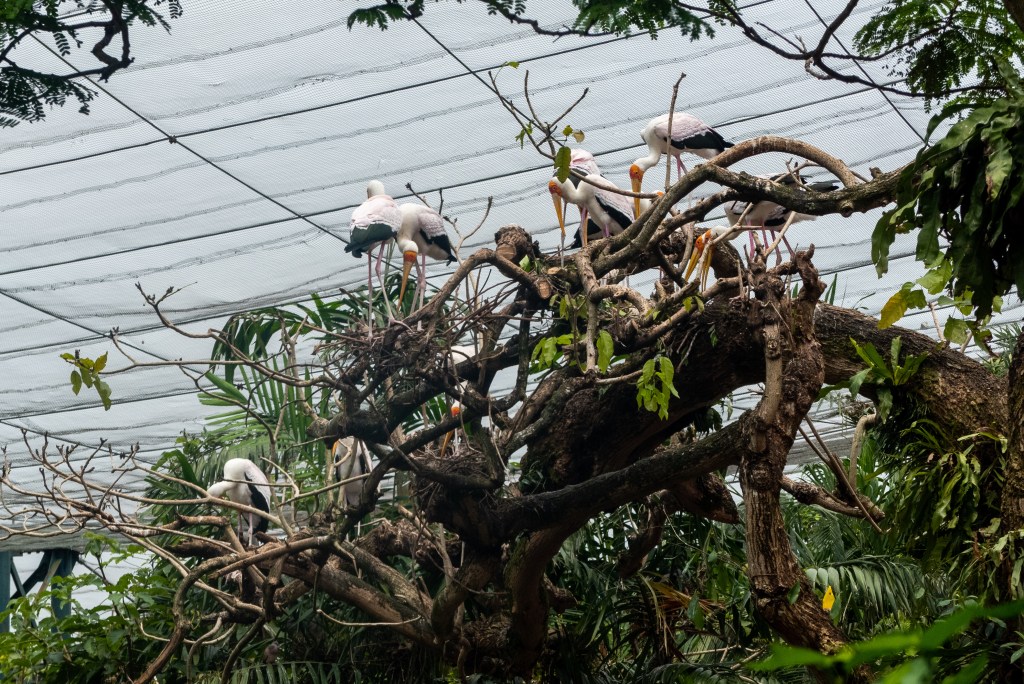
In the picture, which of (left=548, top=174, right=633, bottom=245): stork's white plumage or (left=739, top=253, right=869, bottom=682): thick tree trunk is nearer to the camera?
(left=739, top=253, right=869, bottom=682): thick tree trunk

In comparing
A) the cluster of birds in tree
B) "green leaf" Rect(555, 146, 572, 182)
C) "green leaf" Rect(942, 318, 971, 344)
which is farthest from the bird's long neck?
"green leaf" Rect(942, 318, 971, 344)

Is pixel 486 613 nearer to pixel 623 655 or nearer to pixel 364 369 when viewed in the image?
pixel 623 655

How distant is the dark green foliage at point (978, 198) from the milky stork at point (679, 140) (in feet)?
7.53

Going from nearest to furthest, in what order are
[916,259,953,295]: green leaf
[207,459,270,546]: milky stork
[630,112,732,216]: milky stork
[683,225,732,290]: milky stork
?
[916,259,953,295]: green leaf < [683,225,732,290]: milky stork < [630,112,732,216]: milky stork < [207,459,270,546]: milky stork

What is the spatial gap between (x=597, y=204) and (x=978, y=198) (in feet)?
8.66

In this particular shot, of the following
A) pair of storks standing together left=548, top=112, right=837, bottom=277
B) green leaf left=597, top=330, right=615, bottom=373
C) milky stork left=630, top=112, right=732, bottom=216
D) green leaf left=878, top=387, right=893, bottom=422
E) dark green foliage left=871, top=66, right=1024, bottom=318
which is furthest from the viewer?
milky stork left=630, top=112, right=732, bottom=216

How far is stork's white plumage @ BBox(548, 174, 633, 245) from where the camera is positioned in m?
5.27

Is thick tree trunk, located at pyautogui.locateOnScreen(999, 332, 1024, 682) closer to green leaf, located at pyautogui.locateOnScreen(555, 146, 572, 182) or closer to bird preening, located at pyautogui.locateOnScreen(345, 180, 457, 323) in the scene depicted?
green leaf, located at pyautogui.locateOnScreen(555, 146, 572, 182)

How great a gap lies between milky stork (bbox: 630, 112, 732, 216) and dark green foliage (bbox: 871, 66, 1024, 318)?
2296 millimetres

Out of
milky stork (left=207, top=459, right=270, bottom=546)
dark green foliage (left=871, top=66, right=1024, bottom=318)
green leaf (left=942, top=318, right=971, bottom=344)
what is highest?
dark green foliage (left=871, top=66, right=1024, bottom=318)

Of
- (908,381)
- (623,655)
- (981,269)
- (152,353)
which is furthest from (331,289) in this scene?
(981,269)

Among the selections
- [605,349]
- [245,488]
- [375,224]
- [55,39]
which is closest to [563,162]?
[605,349]

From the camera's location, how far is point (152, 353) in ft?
25.3

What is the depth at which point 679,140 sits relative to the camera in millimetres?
5387
